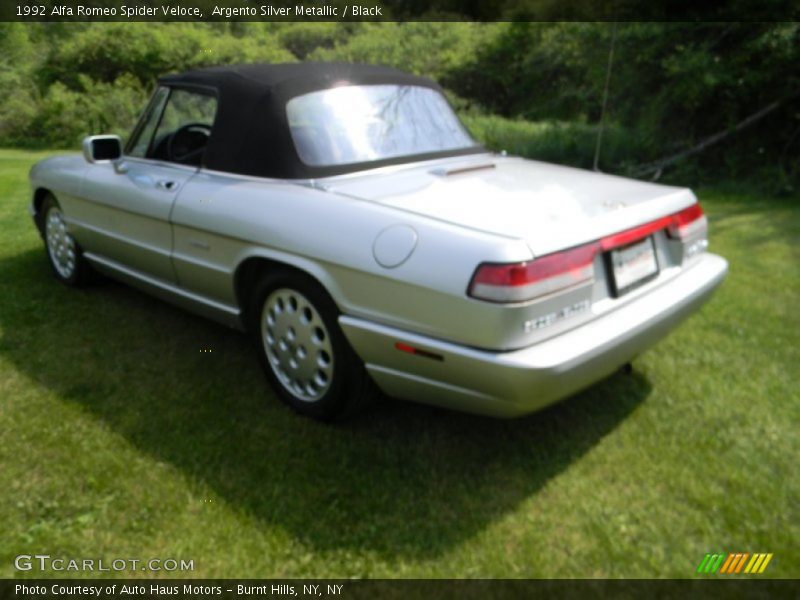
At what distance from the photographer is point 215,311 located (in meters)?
3.60

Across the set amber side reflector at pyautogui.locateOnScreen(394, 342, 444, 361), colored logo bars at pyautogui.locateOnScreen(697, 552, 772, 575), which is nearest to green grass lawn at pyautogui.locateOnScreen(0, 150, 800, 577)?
colored logo bars at pyautogui.locateOnScreen(697, 552, 772, 575)

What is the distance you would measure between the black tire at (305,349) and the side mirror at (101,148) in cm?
165

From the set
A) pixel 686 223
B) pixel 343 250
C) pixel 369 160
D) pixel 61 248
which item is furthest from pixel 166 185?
pixel 686 223

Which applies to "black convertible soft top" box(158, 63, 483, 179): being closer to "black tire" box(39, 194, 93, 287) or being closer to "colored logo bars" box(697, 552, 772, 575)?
"black tire" box(39, 194, 93, 287)

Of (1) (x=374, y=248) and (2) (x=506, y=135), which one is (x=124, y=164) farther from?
(2) (x=506, y=135)

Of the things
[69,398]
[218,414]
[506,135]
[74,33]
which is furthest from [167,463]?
[74,33]

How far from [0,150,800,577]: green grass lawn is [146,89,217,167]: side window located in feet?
3.62

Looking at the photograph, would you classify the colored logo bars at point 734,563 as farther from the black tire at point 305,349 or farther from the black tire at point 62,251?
the black tire at point 62,251

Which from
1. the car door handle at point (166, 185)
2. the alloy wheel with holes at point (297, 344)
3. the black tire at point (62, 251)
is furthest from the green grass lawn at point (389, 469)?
the car door handle at point (166, 185)

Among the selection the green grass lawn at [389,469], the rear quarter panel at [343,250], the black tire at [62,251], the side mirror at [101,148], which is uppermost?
the side mirror at [101,148]

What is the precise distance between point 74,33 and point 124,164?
21860mm

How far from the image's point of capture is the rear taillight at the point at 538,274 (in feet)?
7.68

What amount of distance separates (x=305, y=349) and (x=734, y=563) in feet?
6.21

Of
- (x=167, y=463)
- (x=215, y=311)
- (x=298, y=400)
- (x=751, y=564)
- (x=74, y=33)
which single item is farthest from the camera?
(x=74, y=33)
